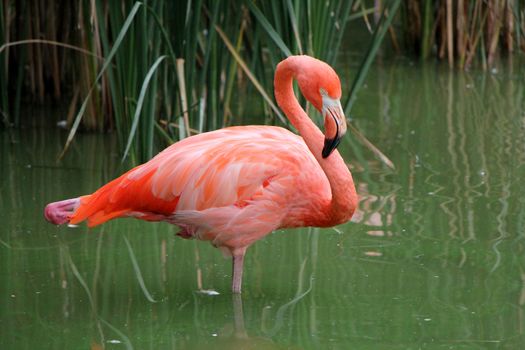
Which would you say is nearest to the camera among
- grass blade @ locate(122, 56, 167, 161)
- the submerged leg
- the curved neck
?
the curved neck

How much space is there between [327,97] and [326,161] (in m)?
0.27

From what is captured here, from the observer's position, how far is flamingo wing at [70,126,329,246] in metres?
3.92

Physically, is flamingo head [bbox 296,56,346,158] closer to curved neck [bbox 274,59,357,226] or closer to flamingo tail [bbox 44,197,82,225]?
curved neck [bbox 274,59,357,226]

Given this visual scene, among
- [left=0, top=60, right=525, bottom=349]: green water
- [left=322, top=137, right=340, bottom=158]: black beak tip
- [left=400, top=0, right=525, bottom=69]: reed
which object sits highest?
[left=400, top=0, right=525, bottom=69]: reed

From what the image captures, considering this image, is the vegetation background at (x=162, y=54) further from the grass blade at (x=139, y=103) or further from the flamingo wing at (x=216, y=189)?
the flamingo wing at (x=216, y=189)

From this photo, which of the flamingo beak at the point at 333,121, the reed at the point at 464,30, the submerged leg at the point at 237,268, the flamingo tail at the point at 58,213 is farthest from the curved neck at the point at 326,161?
the reed at the point at 464,30

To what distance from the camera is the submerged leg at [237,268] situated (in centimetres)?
404

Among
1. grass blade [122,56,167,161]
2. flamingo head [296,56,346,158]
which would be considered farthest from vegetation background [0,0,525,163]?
flamingo head [296,56,346,158]

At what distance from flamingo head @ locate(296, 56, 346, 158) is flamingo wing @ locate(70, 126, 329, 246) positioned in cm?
23

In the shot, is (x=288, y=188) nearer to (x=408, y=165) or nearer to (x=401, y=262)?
(x=401, y=262)

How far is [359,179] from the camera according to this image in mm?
5715

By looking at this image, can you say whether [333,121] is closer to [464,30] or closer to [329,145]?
[329,145]

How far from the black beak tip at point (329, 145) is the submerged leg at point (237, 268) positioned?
1.73 ft

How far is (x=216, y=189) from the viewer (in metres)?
3.93
